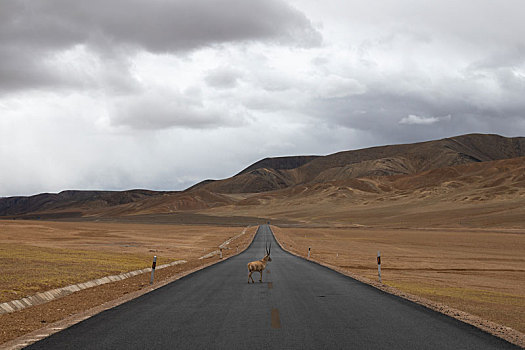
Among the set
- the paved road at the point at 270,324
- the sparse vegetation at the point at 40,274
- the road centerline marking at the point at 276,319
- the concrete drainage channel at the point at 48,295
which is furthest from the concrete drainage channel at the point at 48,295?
the road centerline marking at the point at 276,319

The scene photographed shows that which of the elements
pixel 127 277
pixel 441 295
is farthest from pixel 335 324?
pixel 127 277

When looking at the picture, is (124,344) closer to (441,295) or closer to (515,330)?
(515,330)

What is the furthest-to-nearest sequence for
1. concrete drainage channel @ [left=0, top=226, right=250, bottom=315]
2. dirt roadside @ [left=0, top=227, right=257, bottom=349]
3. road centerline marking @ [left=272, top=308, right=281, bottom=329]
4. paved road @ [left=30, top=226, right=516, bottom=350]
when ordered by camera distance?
concrete drainage channel @ [left=0, top=226, right=250, bottom=315], road centerline marking @ [left=272, top=308, right=281, bottom=329], dirt roadside @ [left=0, top=227, right=257, bottom=349], paved road @ [left=30, top=226, right=516, bottom=350]

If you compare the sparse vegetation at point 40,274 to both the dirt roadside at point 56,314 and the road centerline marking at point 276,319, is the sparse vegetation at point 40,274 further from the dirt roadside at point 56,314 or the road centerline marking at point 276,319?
the road centerline marking at point 276,319

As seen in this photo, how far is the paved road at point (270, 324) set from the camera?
862 centimetres

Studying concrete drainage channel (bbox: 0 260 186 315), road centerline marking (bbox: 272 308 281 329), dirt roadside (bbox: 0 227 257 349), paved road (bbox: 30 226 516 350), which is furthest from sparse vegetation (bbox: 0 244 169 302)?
road centerline marking (bbox: 272 308 281 329)

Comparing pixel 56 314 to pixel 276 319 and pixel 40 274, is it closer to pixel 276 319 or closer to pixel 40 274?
pixel 276 319

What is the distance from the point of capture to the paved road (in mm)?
8625

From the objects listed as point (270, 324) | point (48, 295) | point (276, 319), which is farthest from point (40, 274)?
point (270, 324)

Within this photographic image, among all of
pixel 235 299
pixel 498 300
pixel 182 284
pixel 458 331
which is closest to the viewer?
pixel 458 331

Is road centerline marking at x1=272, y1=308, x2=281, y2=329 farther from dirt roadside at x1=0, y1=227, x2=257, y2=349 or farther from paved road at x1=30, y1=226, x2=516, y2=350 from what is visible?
dirt roadside at x1=0, y1=227, x2=257, y2=349

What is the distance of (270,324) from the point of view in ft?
33.9

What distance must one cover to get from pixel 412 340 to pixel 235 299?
6738 mm

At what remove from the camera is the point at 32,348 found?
8359 mm
